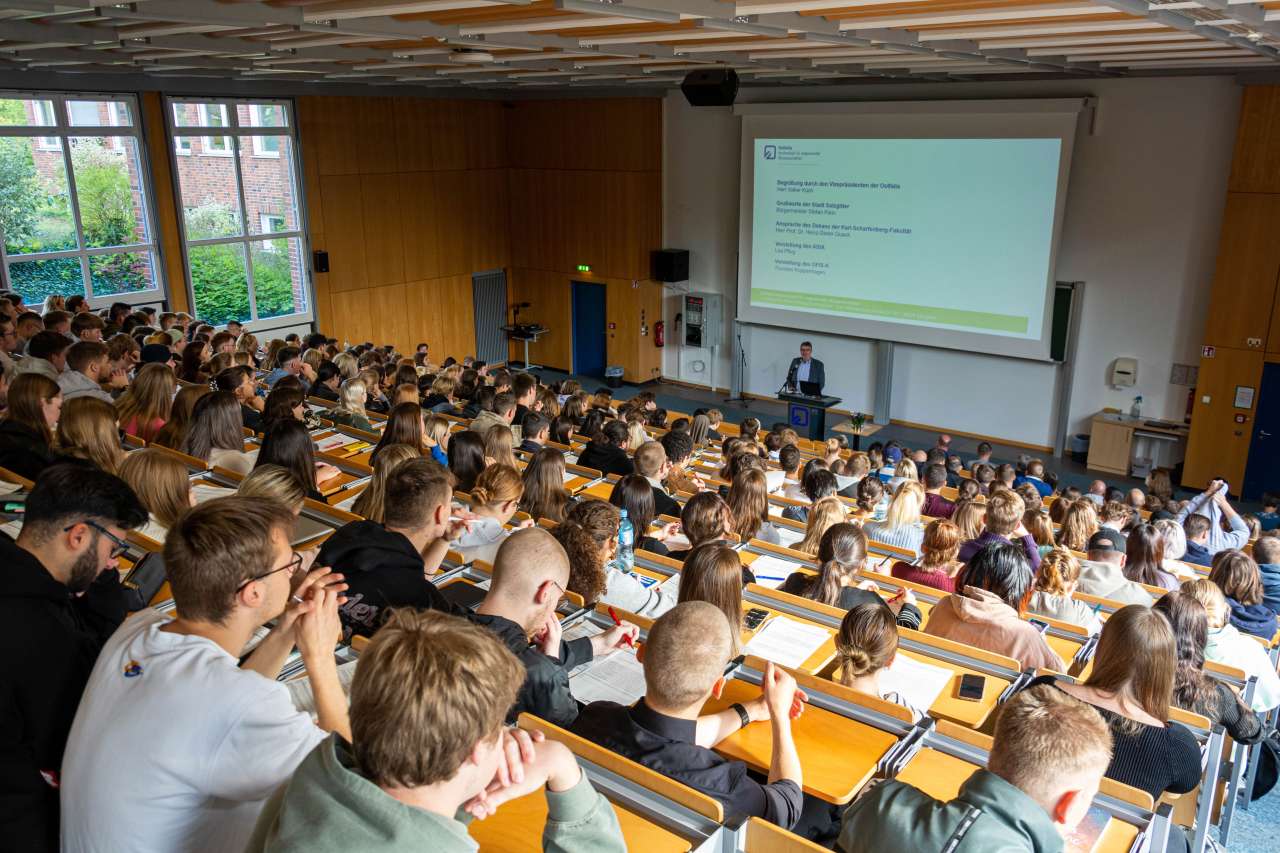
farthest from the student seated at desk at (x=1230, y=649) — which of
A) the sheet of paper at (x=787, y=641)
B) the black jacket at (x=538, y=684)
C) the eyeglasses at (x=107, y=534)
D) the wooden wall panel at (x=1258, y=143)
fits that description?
the wooden wall panel at (x=1258, y=143)

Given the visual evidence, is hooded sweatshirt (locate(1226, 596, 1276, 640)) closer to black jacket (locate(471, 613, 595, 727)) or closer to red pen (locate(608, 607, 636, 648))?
red pen (locate(608, 607, 636, 648))

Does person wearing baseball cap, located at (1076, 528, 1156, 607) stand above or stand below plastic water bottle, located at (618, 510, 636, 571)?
below

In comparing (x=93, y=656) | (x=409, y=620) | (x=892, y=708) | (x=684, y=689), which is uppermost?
(x=409, y=620)

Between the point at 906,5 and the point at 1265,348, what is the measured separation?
7384 millimetres

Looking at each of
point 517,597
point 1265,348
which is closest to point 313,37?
point 517,597

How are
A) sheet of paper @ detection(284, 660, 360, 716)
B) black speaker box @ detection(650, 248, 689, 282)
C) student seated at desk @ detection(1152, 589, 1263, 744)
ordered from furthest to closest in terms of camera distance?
black speaker box @ detection(650, 248, 689, 282) → student seated at desk @ detection(1152, 589, 1263, 744) → sheet of paper @ detection(284, 660, 360, 716)

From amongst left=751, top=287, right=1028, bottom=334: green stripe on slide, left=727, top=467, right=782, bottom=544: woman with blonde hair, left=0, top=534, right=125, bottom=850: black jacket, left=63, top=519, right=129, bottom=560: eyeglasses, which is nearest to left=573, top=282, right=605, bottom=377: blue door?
left=751, top=287, right=1028, bottom=334: green stripe on slide

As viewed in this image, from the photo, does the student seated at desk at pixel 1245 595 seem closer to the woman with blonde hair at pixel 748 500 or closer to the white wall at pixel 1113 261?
the woman with blonde hair at pixel 748 500

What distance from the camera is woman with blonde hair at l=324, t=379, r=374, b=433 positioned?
7430mm

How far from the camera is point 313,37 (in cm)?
749

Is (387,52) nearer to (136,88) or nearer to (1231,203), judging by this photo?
(136,88)

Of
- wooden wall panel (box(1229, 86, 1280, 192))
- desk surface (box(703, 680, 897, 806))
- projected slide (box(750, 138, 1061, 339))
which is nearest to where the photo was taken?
desk surface (box(703, 680, 897, 806))

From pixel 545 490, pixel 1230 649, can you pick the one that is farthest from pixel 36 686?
pixel 1230 649

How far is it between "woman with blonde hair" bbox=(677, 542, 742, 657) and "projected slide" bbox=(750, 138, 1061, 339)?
9766 mm
